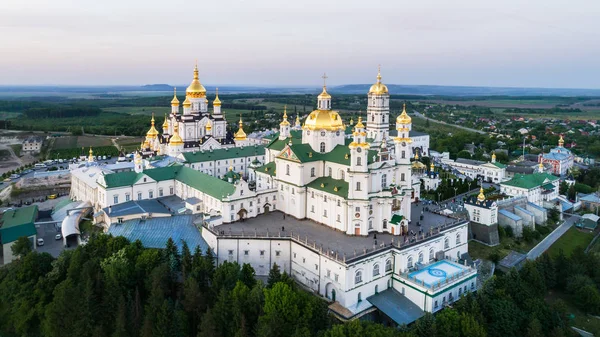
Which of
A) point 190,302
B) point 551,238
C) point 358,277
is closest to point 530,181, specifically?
point 551,238

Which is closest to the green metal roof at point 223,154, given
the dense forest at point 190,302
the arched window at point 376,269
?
the dense forest at point 190,302

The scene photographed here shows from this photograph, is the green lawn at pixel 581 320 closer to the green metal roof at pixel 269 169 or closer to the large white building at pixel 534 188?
the large white building at pixel 534 188

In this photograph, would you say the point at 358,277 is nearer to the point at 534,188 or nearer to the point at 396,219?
the point at 396,219

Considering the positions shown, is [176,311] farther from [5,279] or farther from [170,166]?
[170,166]

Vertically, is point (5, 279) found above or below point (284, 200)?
below

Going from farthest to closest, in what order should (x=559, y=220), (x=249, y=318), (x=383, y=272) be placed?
1. (x=559, y=220)
2. (x=383, y=272)
3. (x=249, y=318)

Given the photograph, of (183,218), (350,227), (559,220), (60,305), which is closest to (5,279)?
(60,305)

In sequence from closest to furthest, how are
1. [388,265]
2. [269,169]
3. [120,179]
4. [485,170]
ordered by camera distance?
[388,265] < [269,169] < [120,179] < [485,170]
